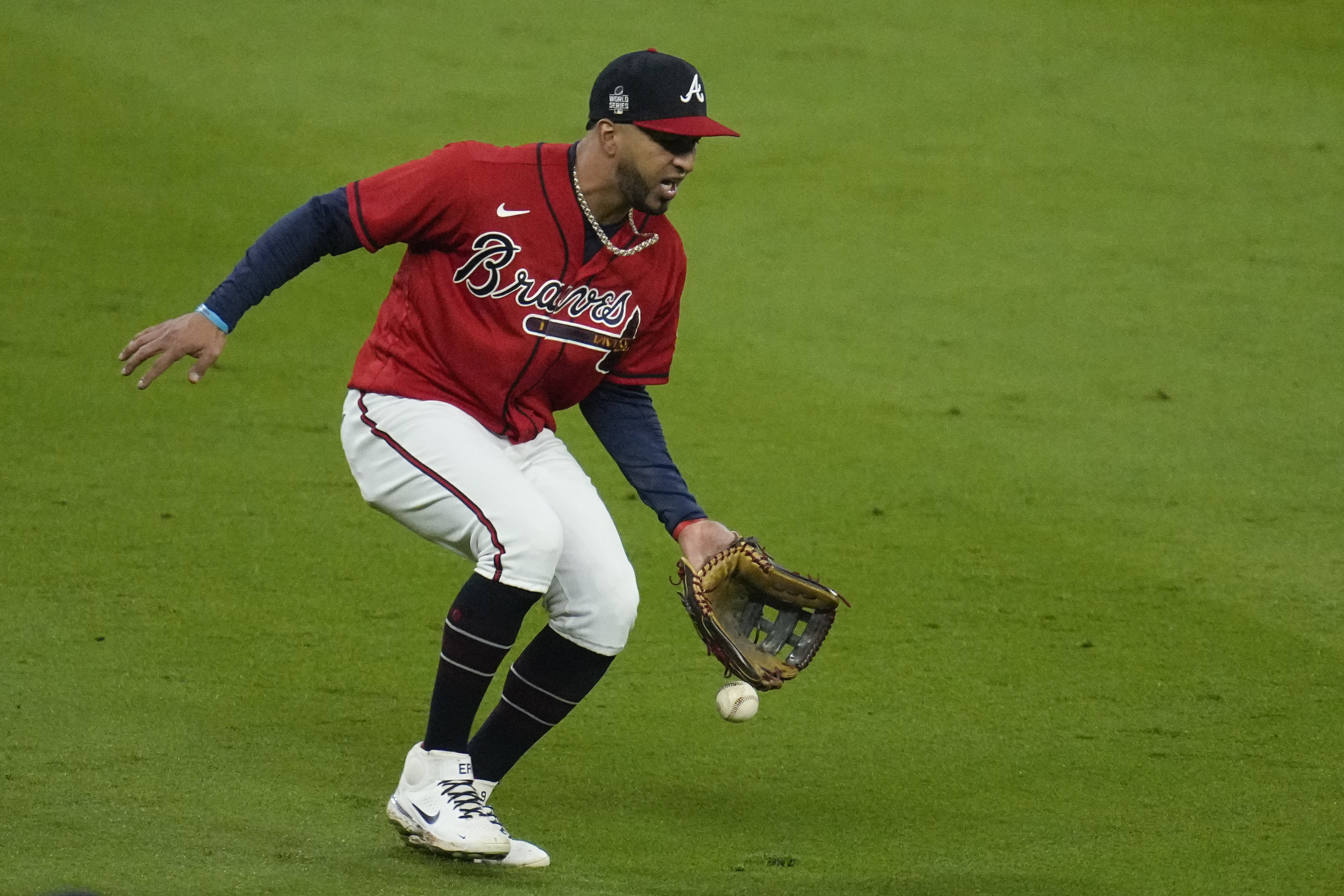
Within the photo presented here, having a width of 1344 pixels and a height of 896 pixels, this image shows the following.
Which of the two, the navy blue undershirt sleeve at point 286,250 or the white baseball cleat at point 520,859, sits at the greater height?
the navy blue undershirt sleeve at point 286,250

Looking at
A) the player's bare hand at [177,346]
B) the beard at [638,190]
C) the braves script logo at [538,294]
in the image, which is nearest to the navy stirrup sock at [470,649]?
the braves script logo at [538,294]

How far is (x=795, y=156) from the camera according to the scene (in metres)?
9.18

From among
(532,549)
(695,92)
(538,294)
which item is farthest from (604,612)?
(695,92)

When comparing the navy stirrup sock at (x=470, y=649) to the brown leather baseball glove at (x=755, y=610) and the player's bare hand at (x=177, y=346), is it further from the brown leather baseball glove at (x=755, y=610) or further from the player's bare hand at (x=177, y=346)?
the player's bare hand at (x=177, y=346)

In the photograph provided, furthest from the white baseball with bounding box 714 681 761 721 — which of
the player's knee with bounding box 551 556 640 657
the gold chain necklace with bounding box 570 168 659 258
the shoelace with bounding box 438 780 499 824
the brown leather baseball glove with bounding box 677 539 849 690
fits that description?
the gold chain necklace with bounding box 570 168 659 258

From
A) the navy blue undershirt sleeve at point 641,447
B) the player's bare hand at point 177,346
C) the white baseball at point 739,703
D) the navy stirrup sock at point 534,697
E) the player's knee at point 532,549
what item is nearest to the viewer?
the player's bare hand at point 177,346

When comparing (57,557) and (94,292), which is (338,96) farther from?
(57,557)

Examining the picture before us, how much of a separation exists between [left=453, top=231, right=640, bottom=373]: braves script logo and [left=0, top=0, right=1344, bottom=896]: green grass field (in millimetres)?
1091

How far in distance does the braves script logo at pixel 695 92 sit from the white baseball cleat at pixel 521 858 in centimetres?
148

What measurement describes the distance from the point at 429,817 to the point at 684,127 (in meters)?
1.48

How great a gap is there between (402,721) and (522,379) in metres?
1.15

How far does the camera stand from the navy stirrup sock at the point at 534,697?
3.55 m

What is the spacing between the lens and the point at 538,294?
356cm

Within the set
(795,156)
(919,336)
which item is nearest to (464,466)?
(919,336)
